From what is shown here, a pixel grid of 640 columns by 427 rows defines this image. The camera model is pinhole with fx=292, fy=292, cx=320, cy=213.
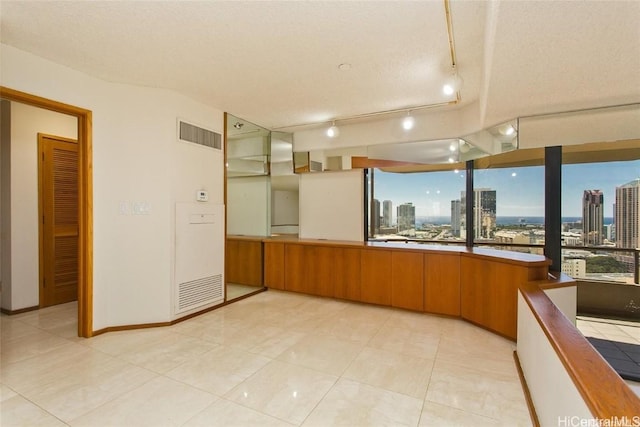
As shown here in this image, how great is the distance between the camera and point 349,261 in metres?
4.48

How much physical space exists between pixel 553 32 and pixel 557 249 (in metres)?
2.48

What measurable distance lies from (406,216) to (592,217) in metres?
2.50

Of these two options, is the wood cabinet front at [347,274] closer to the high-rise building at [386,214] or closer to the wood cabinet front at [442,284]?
the high-rise building at [386,214]

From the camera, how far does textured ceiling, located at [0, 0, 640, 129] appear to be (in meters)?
1.90

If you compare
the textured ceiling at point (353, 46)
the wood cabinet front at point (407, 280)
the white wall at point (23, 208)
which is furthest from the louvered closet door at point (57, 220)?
the wood cabinet front at point (407, 280)

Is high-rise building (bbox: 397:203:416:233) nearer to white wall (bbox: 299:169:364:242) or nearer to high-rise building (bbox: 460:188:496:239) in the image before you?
white wall (bbox: 299:169:364:242)

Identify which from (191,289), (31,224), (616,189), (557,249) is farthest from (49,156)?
(616,189)

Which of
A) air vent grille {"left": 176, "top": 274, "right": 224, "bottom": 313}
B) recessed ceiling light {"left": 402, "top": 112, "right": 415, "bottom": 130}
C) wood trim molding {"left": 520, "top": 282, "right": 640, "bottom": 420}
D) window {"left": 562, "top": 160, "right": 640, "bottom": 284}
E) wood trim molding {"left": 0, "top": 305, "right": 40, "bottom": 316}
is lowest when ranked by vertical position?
wood trim molding {"left": 0, "top": 305, "right": 40, "bottom": 316}

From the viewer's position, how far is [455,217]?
14.4ft

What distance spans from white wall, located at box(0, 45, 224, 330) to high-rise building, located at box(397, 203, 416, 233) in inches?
132

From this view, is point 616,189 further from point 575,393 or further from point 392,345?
point 575,393

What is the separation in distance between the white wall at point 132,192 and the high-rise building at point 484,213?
4041 millimetres

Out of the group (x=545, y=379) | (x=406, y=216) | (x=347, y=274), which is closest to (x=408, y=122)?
(x=406, y=216)

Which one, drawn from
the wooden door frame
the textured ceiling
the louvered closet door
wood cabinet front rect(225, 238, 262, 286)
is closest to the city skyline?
the textured ceiling
